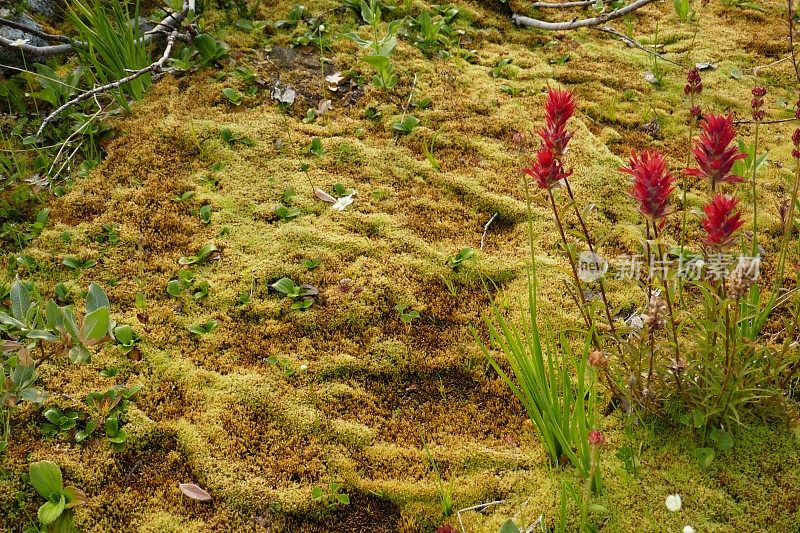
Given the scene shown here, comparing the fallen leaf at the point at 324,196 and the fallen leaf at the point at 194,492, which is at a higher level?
the fallen leaf at the point at 324,196

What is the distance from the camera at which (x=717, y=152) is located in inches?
78.4

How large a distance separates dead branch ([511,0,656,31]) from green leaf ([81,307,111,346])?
14.0ft

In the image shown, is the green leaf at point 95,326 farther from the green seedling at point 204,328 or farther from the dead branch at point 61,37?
the dead branch at point 61,37

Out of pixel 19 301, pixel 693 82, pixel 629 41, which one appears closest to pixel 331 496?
pixel 19 301

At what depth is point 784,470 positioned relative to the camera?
233 cm

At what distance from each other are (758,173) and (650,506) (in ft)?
7.74

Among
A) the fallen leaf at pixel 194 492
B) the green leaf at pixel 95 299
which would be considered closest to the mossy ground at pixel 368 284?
the fallen leaf at pixel 194 492

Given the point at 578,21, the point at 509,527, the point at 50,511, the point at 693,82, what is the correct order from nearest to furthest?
the point at 509,527 → the point at 50,511 → the point at 693,82 → the point at 578,21

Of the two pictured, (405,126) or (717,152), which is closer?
(717,152)

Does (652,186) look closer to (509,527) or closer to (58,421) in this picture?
(509,527)

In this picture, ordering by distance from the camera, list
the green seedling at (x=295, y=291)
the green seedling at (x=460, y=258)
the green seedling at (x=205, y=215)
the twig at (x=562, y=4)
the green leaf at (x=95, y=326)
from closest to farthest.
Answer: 1. the green leaf at (x=95, y=326)
2. the green seedling at (x=295, y=291)
3. the green seedling at (x=460, y=258)
4. the green seedling at (x=205, y=215)
5. the twig at (x=562, y=4)

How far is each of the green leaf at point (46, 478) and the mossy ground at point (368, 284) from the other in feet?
0.33

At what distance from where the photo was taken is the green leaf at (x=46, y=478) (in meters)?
2.23

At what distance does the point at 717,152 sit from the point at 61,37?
4219 millimetres
